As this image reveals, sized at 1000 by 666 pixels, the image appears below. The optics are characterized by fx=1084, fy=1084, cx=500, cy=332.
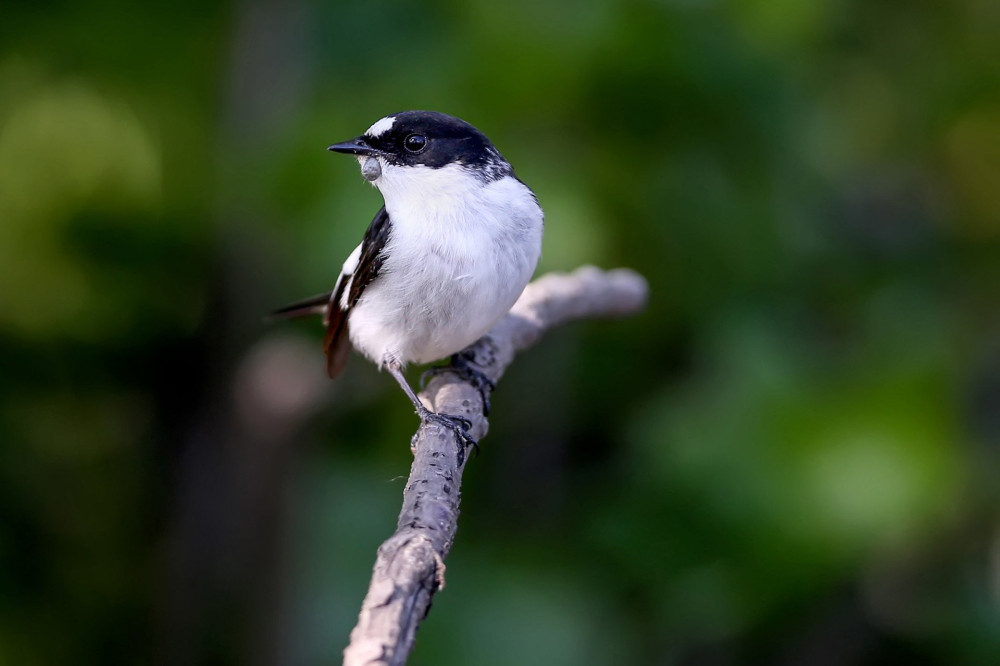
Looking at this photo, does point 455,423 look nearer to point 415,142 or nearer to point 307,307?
point 415,142

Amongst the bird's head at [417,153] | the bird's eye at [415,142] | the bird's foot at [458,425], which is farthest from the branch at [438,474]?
the bird's eye at [415,142]

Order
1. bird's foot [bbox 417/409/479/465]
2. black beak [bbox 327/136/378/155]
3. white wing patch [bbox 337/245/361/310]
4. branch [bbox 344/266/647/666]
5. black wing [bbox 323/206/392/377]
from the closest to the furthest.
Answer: branch [bbox 344/266/647/666], bird's foot [bbox 417/409/479/465], black beak [bbox 327/136/378/155], black wing [bbox 323/206/392/377], white wing patch [bbox 337/245/361/310]

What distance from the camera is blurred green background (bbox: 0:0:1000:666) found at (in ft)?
12.6

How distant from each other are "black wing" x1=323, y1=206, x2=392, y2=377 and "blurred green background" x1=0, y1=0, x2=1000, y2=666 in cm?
37

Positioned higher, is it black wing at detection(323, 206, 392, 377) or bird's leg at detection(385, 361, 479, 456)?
black wing at detection(323, 206, 392, 377)

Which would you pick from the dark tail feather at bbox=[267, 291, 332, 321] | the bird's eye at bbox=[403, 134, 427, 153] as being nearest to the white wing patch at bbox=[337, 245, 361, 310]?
the dark tail feather at bbox=[267, 291, 332, 321]

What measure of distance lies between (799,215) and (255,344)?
8.05 feet

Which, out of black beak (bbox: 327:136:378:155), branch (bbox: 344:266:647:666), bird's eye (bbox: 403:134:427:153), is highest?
bird's eye (bbox: 403:134:427:153)

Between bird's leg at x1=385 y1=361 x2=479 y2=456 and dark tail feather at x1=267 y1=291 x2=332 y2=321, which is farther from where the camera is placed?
dark tail feather at x1=267 y1=291 x2=332 y2=321

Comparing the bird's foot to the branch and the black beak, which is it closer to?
the branch

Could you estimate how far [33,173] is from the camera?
4.68 meters

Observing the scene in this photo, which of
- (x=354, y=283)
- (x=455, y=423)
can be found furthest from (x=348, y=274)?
(x=455, y=423)

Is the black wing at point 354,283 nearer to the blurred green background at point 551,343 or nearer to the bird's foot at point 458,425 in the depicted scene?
the blurred green background at point 551,343

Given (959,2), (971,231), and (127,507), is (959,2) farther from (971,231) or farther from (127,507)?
(127,507)
